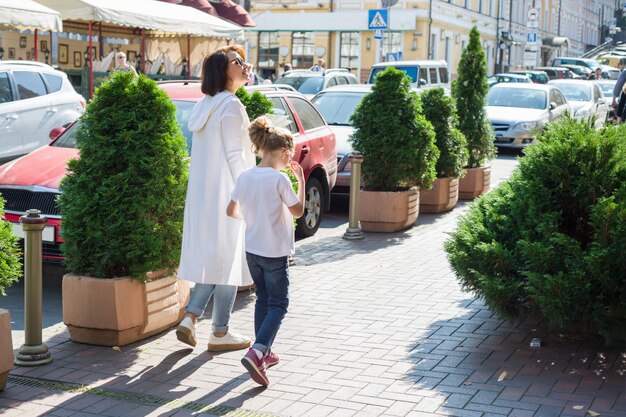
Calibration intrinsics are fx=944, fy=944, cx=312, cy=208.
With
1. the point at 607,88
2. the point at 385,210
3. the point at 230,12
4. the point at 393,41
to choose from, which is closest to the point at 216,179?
the point at 385,210

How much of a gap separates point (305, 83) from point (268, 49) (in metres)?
26.8

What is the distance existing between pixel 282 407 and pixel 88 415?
3.43 ft

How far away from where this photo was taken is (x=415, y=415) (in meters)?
5.07

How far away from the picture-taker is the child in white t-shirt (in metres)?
5.45

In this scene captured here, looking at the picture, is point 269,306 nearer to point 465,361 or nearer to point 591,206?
point 465,361

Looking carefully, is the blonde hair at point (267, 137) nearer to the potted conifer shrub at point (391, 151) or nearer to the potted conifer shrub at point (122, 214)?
the potted conifer shrub at point (122, 214)

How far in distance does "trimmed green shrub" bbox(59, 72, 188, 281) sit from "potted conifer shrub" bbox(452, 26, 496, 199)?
26.5 ft

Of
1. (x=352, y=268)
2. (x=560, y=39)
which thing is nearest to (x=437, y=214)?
(x=352, y=268)

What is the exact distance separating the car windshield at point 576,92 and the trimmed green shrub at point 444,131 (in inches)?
568

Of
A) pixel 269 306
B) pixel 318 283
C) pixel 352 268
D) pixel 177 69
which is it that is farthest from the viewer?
pixel 177 69

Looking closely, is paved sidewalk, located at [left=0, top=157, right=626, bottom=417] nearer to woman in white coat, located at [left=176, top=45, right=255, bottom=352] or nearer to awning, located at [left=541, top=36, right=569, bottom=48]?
woman in white coat, located at [left=176, top=45, right=255, bottom=352]

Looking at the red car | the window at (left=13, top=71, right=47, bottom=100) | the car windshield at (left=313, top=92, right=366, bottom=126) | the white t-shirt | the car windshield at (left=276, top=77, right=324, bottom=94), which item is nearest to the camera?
the white t-shirt

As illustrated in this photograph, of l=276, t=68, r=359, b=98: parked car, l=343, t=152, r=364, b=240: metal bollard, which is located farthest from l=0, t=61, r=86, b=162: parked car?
l=276, t=68, r=359, b=98: parked car

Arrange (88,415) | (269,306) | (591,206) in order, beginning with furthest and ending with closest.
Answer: (591,206)
(269,306)
(88,415)
